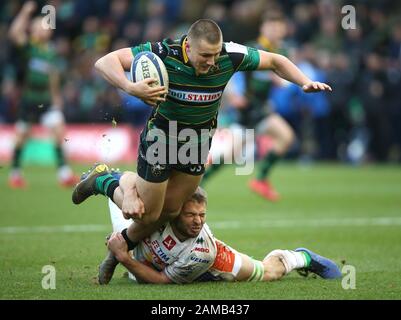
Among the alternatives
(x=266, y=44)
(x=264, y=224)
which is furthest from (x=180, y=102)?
(x=266, y=44)

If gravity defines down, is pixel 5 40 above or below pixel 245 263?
above

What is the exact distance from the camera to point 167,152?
26.3 ft

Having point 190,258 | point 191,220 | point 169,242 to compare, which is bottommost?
point 190,258

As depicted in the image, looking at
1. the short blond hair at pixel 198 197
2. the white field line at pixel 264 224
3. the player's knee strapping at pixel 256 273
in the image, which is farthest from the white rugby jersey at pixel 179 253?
the white field line at pixel 264 224

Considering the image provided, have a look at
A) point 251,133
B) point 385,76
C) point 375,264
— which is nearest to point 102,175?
point 375,264

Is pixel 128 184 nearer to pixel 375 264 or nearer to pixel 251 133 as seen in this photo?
pixel 375 264

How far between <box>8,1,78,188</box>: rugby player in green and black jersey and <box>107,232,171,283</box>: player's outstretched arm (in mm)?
9618

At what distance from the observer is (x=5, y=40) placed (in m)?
25.7

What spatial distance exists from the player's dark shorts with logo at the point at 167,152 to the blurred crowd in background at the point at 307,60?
15.4m

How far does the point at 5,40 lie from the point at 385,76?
414 inches

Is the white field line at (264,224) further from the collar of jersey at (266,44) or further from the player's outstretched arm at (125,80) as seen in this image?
the player's outstretched arm at (125,80)
